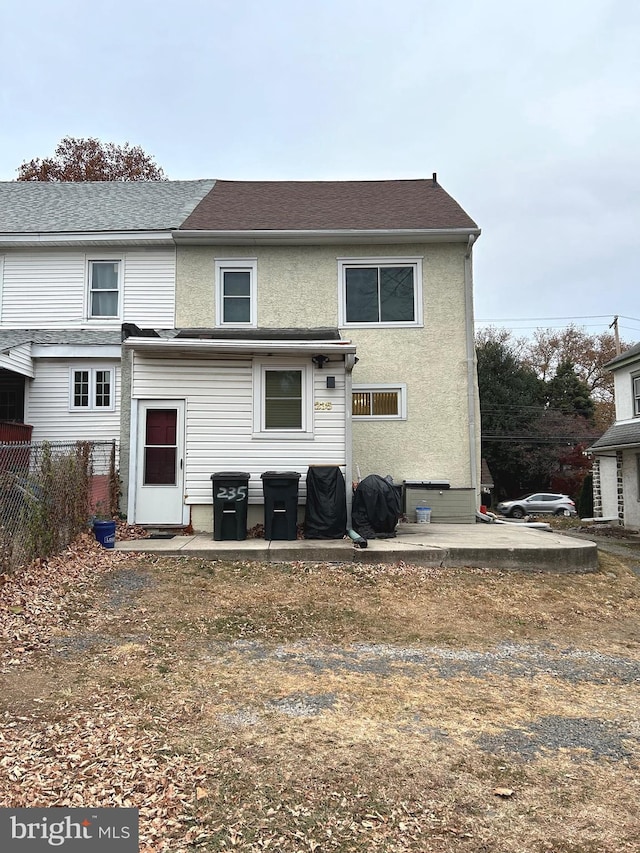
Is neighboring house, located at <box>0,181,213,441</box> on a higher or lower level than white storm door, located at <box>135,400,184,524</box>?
higher

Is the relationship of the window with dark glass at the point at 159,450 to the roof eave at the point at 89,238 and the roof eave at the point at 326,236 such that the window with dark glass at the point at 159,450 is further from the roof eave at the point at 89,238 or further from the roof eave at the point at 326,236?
the roof eave at the point at 89,238

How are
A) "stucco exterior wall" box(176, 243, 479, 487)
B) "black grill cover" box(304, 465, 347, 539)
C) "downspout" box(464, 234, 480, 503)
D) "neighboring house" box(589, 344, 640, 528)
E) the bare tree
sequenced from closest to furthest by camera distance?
1. "black grill cover" box(304, 465, 347, 539)
2. "downspout" box(464, 234, 480, 503)
3. "stucco exterior wall" box(176, 243, 479, 487)
4. "neighboring house" box(589, 344, 640, 528)
5. the bare tree

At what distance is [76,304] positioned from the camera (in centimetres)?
1274

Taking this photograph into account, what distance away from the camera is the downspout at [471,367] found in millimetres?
11766

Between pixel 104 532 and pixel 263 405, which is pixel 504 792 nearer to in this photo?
pixel 104 532

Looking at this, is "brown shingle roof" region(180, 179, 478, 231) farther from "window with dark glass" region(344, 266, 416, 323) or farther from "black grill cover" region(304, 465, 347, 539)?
"black grill cover" region(304, 465, 347, 539)

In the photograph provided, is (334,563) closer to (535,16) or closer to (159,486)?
(159,486)

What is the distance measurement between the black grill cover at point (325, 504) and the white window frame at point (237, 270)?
498cm

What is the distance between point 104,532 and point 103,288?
23.5 ft

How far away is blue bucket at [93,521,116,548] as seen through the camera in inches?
307

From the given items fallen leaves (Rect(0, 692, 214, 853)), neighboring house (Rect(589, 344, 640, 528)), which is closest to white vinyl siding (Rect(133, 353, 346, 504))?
fallen leaves (Rect(0, 692, 214, 853))

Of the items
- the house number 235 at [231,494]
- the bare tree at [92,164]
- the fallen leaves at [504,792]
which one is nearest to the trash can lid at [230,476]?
the house number 235 at [231,494]

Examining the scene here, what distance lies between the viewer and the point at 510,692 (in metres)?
4.02

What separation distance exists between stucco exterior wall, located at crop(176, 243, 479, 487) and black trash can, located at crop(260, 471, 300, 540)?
367 cm
